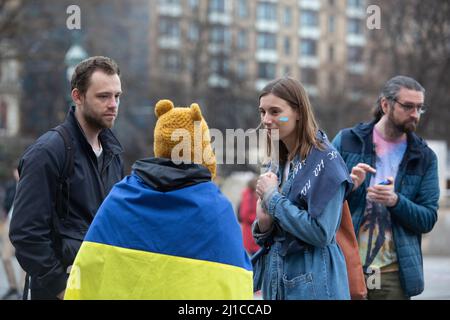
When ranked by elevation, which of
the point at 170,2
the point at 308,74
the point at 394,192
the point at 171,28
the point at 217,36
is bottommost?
the point at 394,192

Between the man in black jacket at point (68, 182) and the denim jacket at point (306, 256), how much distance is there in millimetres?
953

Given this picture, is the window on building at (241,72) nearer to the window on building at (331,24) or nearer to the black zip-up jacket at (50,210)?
the black zip-up jacket at (50,210)

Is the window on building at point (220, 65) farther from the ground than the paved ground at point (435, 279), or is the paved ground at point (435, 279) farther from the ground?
the window on building at point (220, 65)

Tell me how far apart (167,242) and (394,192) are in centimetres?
196

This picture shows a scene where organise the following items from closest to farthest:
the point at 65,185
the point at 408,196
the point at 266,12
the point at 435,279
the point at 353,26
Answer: the point at 65,185, the point at 408,196, the point at 435,279, the point at 266,12, the point at 353,26

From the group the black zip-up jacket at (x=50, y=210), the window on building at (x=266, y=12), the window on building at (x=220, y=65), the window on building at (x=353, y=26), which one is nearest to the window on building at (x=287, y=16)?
the window on building at (x=266, y=12)

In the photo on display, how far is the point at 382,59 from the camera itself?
111 feet

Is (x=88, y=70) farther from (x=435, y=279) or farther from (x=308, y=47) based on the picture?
(x=308, y=47)

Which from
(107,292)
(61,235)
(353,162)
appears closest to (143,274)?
(107,292)

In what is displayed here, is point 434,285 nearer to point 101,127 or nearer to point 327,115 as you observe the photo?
point 101,127

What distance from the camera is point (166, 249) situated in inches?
130

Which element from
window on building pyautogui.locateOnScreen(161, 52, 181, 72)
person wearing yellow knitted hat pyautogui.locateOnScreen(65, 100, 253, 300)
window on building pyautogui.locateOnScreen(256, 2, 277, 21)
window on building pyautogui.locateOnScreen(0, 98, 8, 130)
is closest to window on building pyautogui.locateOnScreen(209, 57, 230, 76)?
window on building pyautogui.locateOnScreen(161, 52, 181, 72)

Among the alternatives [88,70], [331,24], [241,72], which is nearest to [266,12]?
[331,24]

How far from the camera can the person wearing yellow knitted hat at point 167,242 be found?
129 inches
